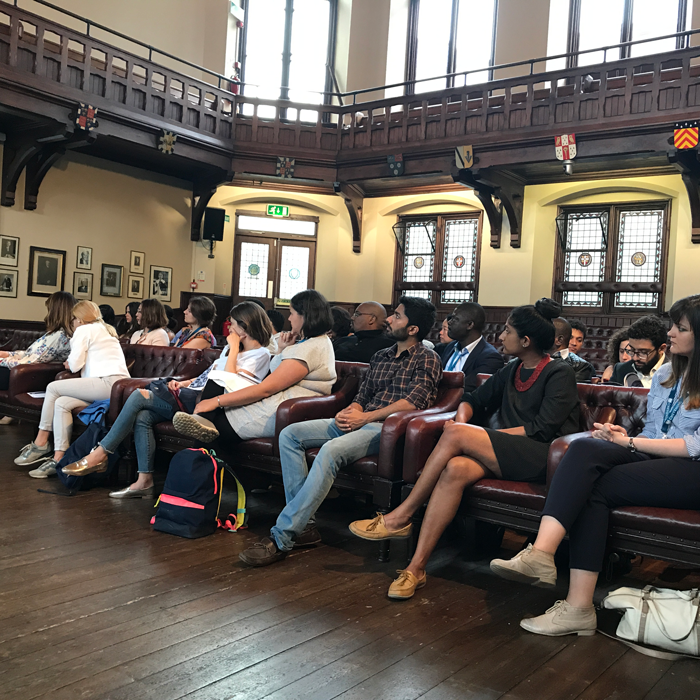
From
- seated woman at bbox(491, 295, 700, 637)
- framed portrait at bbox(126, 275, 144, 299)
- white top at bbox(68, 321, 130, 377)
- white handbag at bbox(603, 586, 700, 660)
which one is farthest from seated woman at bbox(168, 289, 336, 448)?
framed portrait at bbox(126, 275, 144, 299)

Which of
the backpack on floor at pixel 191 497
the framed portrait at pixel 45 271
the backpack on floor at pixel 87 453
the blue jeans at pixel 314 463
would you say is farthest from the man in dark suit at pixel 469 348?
the framed portrait at pixel 45 271

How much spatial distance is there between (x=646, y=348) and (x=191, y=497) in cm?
250

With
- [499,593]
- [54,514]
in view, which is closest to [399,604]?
[499,593]

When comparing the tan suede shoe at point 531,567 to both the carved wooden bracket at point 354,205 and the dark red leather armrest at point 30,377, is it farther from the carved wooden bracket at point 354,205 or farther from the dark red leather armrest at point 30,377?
the carved wooden bracket at point 354,205

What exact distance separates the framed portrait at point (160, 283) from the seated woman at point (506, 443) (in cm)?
898

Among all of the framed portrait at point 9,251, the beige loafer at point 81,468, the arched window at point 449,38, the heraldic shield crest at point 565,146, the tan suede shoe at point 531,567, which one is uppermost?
the arched window at point 449,38

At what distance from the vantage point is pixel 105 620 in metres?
→ 2.31

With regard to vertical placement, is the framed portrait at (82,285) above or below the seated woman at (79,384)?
above

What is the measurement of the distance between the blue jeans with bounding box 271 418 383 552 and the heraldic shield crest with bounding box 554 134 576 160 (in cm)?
647

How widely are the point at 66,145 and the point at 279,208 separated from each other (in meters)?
3.93

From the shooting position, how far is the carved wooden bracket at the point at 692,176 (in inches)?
320

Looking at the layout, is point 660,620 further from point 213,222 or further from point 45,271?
point 213,222

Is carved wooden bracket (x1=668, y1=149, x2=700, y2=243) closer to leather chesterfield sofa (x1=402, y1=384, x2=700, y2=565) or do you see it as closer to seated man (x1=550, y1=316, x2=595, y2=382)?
seated man (x1=550, y1=316, x2=595, y2=382)

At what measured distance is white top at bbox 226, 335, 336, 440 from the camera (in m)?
3.70
